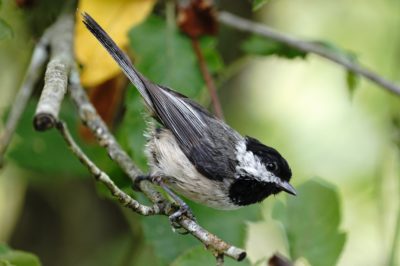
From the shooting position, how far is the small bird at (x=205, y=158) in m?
3.36

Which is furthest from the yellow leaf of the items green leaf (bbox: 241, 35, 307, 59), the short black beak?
the short black beak

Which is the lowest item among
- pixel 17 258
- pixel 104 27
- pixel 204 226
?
pixel 204 226

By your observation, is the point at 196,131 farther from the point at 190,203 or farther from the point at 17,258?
the point at 17,258

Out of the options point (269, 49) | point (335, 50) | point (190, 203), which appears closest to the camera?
point (190, 203)

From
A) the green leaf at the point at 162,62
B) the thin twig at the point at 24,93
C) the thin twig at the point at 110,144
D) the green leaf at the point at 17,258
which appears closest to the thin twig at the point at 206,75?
the green leaf at the point at 162,62

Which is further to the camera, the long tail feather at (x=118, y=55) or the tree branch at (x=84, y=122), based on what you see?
the long tail feather at (x=118, y=55)

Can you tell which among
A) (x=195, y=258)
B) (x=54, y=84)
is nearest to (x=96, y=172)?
(x=54, y=84)

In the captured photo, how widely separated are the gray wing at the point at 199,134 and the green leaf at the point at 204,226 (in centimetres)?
26

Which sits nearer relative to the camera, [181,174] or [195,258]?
[195,258]

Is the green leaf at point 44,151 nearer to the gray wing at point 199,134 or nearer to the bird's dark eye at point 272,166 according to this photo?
the gray wing at point 199,134

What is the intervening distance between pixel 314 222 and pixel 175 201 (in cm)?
65

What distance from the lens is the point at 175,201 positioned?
330cm

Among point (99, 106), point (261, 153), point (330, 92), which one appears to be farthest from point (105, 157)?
point (330, 92)

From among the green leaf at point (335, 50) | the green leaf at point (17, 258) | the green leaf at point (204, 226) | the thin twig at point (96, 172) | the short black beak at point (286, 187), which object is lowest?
the green leaf at point (204, 226)
